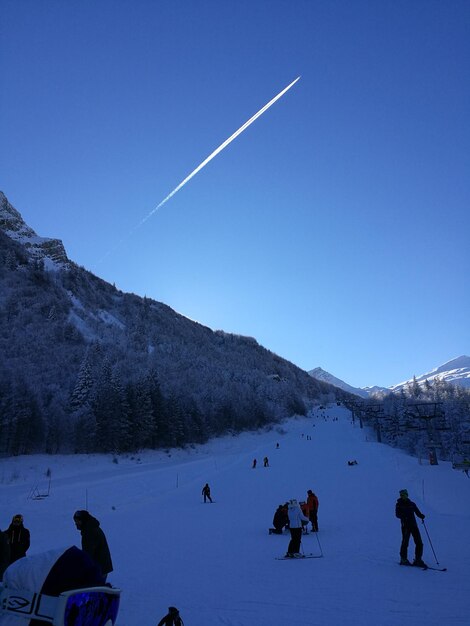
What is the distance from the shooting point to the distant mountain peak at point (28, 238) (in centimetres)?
17812

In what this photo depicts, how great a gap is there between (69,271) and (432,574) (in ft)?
514

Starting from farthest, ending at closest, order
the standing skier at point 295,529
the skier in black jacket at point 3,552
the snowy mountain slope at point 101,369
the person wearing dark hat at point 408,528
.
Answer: the snowy mountain slope at point 101,369 → the standing skier at point 295,529 → the person wearing dark hat at point 408,528 → the skier in black jacket at point 3,552

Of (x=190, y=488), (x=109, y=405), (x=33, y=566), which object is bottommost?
(x=190, y=488)

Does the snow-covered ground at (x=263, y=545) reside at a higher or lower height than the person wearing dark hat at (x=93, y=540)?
lower

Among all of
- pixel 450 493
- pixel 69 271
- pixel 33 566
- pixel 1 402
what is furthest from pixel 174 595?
pixel 69 271

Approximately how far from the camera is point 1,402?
43812 millimetres

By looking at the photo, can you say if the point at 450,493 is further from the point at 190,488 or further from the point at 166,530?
the point at 190,488

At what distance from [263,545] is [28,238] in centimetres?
20640

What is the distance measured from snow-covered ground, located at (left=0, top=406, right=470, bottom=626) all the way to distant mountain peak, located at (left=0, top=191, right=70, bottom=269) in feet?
525

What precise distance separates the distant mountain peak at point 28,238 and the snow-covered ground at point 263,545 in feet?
525

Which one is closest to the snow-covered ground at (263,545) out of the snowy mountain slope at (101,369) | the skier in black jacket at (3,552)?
the skier in black jacket at (3,552)

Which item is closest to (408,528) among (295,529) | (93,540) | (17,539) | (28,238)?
(295,529)

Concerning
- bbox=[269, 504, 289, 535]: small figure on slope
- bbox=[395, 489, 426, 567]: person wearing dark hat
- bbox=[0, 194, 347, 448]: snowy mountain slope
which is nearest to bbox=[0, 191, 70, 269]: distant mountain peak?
bbox=[0, 194, 347, 448]: snowy mountain slope

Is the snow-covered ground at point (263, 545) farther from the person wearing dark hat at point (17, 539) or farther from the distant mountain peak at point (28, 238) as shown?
the distant mountain peak at point (28, 238)
